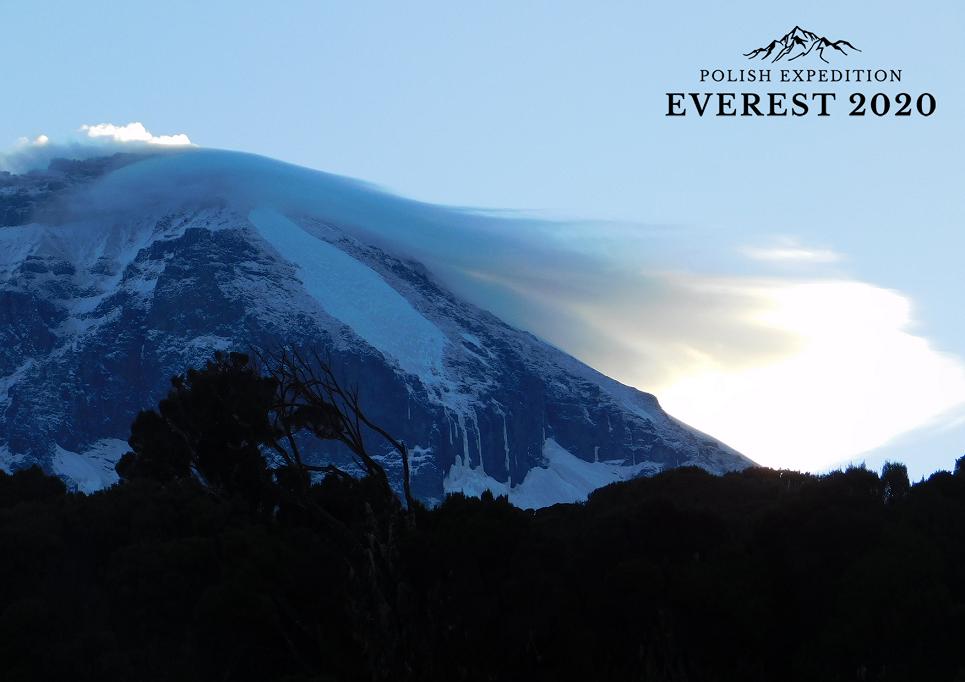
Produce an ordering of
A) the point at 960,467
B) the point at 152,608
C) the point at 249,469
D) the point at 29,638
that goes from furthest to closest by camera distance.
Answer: the point at 249,469 → the point at 960,467 → the point at 152,608 → the point at 29,638

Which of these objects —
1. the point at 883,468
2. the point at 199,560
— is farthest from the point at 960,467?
the point at 199,560

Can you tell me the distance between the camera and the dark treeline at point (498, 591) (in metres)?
42.9

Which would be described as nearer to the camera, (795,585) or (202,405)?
(795,585)

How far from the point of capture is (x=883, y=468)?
52.6 metres

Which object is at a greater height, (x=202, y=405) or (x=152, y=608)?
(x=202, y=405)

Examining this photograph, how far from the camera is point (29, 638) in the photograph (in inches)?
1746

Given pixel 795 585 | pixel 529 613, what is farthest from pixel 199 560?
pixel 795 585

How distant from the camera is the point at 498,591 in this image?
4691cm

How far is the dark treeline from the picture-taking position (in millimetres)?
42906

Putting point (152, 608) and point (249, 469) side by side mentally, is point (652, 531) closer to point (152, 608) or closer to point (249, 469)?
point (152, 608)

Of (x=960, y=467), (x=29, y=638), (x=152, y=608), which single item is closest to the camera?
(x=29, y=638)

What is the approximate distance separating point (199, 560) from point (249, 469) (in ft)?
41.6

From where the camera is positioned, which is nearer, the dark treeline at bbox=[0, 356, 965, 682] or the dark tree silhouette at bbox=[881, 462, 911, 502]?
the dark treeline at bbox=[0, 356, 965, 682]

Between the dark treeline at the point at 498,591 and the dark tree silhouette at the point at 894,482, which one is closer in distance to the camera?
the dark treeline at the point at 498,591
